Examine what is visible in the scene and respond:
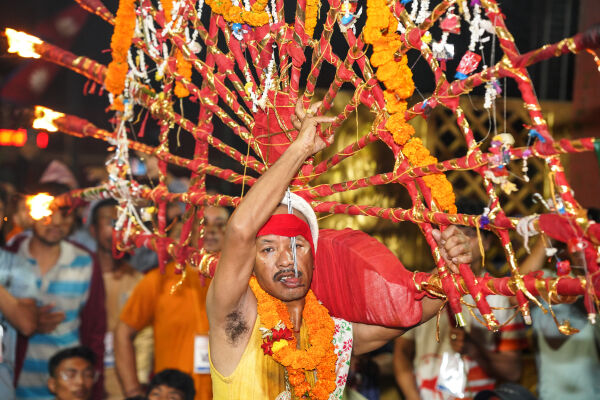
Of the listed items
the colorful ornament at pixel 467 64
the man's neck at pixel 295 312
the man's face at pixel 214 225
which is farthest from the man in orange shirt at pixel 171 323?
the colorful ornament at pixel 467 64

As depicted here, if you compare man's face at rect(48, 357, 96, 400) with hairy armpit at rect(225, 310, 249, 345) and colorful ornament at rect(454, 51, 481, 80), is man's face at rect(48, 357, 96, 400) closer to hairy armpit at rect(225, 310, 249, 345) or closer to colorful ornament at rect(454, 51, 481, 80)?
hairy armpit at rect(225, 310, 249, 345)

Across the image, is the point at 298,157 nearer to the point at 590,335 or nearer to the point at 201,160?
the point at 201,160

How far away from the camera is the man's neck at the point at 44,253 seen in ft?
13.5

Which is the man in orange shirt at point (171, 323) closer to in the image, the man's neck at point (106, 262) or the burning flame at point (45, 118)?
the man's neck at point (106, 262)

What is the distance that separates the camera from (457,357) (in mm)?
3582

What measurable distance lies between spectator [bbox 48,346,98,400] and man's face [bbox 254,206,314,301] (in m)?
2.14

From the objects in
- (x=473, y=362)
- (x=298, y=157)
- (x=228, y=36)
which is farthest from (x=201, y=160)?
(x=473, y=362)

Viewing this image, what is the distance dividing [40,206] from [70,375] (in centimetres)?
108

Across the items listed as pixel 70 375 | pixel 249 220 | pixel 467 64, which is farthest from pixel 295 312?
pixel 70 375

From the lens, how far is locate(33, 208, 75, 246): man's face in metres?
A: 4.15

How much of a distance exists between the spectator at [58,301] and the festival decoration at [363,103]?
99 cm

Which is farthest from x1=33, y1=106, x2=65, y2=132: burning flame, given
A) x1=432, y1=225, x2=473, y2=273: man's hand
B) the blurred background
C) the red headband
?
x1=432, y1=225, x2=473, y2=273: man's hand

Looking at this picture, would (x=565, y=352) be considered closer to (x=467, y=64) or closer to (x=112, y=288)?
(x=467, y=64)

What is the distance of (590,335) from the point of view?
Result: 334 cm
